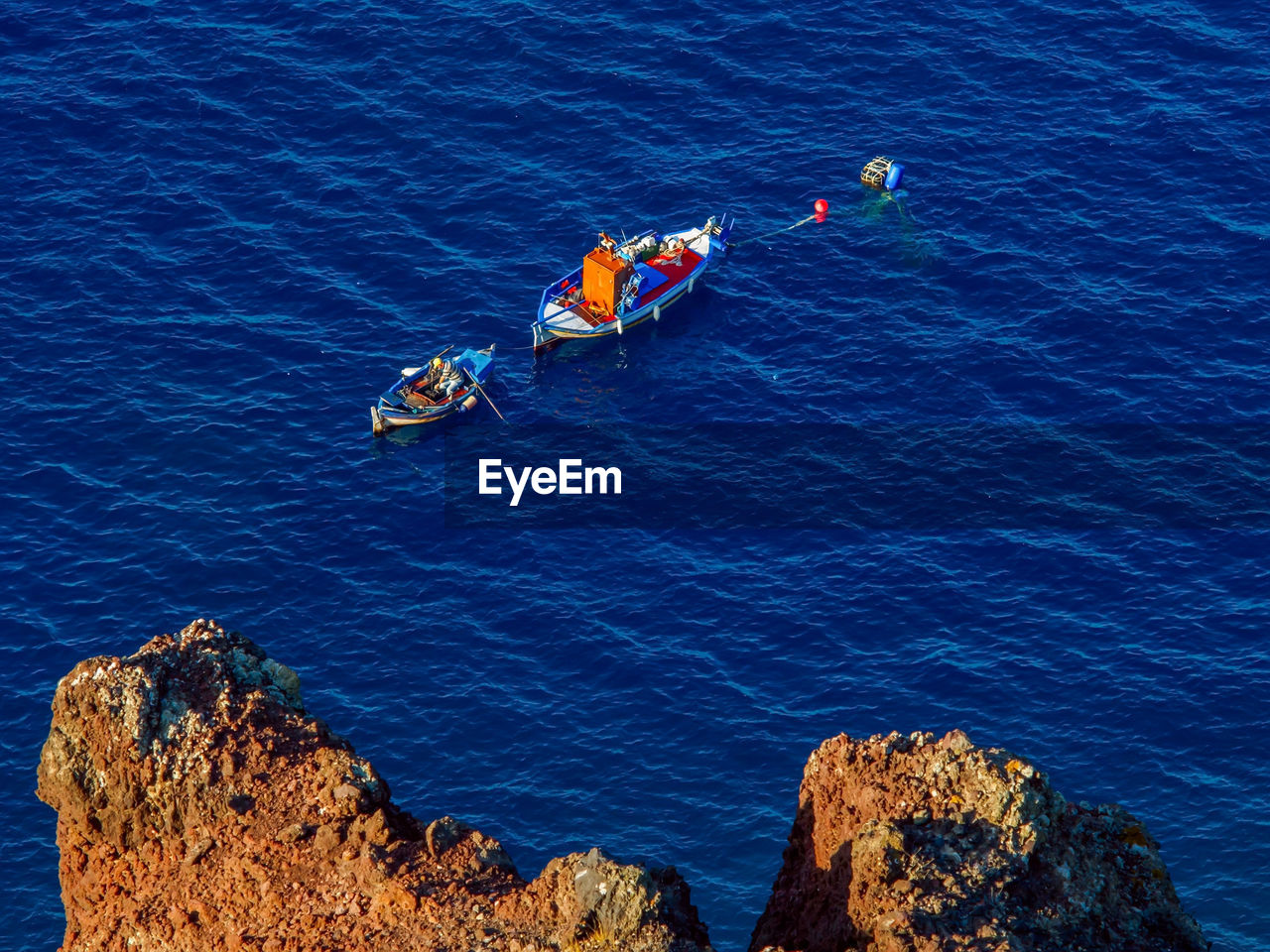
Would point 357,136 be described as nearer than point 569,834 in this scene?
No

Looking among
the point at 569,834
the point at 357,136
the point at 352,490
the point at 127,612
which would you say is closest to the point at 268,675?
the point at 569,834

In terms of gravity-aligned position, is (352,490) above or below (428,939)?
above

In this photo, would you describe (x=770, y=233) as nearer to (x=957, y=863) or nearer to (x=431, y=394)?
(x=431, y=394)

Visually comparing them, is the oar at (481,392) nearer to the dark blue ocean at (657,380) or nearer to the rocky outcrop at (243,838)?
the dark blue ocean at (657,380)

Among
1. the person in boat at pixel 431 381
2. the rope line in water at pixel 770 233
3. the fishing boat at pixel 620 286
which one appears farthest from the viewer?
the rope line in water at pixel 770 233

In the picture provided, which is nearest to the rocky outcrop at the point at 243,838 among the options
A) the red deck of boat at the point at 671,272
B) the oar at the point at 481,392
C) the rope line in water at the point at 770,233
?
the oar at the point at 481,392

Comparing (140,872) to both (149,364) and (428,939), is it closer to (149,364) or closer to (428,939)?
(428,939)

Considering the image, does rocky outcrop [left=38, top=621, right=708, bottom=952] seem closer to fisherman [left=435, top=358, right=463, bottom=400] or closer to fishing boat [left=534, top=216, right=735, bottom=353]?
fisherman [left=435, top=358, right=463, bottom=400]

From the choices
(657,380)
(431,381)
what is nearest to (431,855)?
(431,381)
